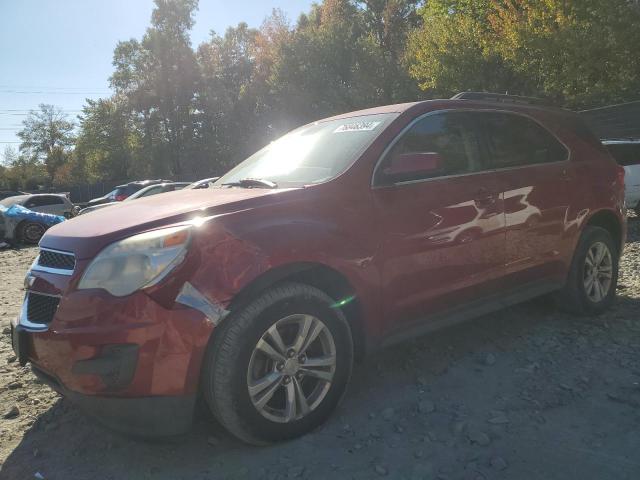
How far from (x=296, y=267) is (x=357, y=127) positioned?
120cm

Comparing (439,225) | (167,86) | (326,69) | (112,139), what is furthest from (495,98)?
(112,139)

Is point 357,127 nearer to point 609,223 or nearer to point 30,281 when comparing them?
point 30,281

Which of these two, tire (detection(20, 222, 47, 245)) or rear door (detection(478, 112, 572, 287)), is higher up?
rear door (detection(478, 112, 572, 287))

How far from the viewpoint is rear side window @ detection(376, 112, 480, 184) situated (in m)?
3.31

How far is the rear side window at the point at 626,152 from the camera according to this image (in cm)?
1002

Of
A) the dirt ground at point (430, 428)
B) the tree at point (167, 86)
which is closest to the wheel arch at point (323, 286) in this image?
the dirt ground at point (430, 428)

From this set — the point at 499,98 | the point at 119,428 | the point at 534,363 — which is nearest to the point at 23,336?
the point at 119,428

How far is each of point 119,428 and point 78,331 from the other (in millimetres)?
471

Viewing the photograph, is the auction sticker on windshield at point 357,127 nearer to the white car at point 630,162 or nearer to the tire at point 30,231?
the white car at point 630,162

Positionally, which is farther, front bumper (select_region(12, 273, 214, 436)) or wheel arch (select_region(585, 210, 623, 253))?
wheel arch (select_region(585, 210, 623, 253))

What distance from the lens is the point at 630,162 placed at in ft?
32.8

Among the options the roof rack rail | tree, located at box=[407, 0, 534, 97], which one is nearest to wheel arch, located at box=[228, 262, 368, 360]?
the roof rack rail

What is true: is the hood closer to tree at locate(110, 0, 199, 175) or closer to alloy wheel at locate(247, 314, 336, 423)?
alloy wheel at locate(247, 314, 336, 423)

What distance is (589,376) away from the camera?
3338 millimetres
